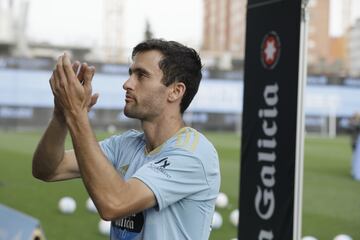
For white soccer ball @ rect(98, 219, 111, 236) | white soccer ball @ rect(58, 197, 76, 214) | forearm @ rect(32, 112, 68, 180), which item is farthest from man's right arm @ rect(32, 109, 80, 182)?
Answer: white soccer ball @ rect(58, 197, 76, 214)

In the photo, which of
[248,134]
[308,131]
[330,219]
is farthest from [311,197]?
[308,131]

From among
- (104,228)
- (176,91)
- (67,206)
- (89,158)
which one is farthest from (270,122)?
(67,206)

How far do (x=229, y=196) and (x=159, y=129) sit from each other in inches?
354

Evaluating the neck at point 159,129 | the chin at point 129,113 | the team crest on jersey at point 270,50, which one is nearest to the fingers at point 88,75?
the chin at point 129,113

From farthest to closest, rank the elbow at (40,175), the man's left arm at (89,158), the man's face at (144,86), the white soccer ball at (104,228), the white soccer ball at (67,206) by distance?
the white soccer ball at (67,206) < the white soccer ball at (104,228) < the elbow at (40,175) < the man's face at (144,86) < the man's left arm at (89,158)

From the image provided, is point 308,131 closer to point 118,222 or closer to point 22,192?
point 22,192

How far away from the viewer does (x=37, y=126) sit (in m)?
29.3

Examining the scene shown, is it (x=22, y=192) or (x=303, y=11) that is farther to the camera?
(x=22, y=192)

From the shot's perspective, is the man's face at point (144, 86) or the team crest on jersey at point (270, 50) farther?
the team crest on jersey at point (270, 50)

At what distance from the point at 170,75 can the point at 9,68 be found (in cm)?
2677

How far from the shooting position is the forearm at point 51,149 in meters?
2.73

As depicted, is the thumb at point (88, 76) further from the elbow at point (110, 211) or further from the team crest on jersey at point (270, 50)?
the team crest on jersey at point (270, 50)

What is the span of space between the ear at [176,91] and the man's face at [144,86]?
47mm

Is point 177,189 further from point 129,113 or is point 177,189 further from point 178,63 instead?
point 178,63
